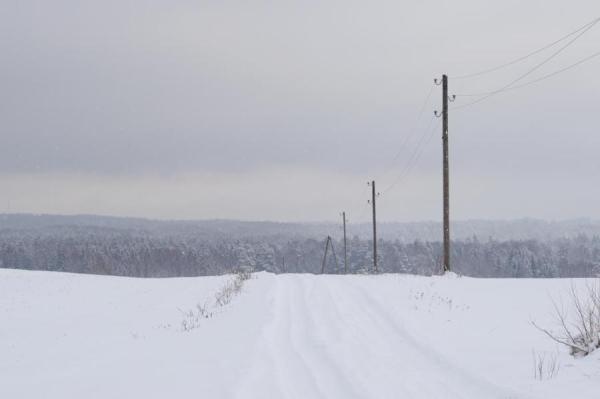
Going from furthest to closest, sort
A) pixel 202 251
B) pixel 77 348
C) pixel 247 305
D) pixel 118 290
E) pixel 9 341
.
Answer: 1. pixel 202 251
2. pixel 118 290
3. pixel 9 341
4. pixel 247 305
5. pixel 77 348

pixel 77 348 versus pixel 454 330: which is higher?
pixel 454 330

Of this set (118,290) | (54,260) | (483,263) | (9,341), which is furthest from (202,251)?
(9,341)

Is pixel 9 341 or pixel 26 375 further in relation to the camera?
pixel 9 341

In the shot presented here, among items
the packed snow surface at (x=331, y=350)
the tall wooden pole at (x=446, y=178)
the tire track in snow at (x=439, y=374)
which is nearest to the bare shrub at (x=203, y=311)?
the packed snow surface at (x=331, y=350)

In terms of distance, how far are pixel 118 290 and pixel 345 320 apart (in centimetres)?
2782

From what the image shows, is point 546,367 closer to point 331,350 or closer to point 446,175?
point 331,350

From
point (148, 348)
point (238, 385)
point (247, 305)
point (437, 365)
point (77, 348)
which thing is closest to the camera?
point (238, 385)

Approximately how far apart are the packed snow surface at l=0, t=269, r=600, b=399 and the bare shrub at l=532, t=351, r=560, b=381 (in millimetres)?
56

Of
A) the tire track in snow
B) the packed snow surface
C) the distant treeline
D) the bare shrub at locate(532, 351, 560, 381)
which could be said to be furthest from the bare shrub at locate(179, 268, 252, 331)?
the distant treeline

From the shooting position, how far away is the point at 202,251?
150 metres

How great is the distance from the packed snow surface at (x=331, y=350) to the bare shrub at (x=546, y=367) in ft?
0.18

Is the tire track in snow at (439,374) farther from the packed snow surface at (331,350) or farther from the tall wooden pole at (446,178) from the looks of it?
the tall wooden pole at (446,178)

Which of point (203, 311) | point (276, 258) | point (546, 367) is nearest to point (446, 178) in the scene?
point (203, 311)

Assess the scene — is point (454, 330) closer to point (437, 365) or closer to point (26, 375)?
point (437, 365)
